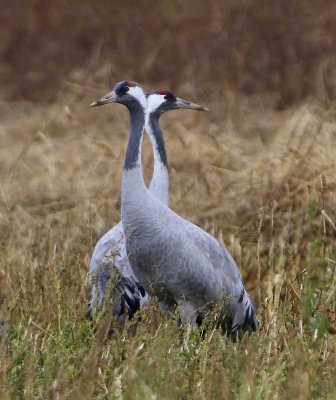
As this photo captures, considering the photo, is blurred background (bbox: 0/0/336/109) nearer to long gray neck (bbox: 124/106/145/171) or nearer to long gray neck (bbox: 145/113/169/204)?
long gray neck (bbox: 145/113/169/204)

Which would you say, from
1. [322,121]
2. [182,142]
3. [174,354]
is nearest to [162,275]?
[174,354]

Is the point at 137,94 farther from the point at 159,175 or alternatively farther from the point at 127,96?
the point at 159,175

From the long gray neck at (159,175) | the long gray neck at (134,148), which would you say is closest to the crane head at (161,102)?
the long gray neck at (159,175)

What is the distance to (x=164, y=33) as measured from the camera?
398 inches

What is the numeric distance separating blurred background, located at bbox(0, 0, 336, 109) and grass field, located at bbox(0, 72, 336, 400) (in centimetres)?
32

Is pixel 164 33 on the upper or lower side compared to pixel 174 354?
upper

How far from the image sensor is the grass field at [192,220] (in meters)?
3.47

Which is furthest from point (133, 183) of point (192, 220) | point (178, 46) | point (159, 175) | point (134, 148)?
point (178, 46)

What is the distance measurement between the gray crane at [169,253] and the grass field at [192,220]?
149 mm

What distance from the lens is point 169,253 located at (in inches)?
196

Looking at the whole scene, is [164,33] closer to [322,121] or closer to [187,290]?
[322,121]

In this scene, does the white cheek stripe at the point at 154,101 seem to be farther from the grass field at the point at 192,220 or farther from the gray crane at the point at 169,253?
the gray crane at the point at 169,253

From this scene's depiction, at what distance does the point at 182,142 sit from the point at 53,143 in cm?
95

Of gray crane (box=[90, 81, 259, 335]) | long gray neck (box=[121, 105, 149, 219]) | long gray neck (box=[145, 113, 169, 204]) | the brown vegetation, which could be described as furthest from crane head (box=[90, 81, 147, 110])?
the brown vegetation
